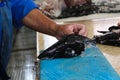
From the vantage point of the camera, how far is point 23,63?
3.02 metres

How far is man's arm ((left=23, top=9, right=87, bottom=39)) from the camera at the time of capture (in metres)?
1.19

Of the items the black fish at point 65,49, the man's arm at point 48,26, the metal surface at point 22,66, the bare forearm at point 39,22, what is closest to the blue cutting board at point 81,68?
the black fish at point 65,49

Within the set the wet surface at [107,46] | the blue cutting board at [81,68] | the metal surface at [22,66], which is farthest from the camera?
the metal surface at [22,66]

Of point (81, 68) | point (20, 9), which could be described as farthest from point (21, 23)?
point (81, 68)

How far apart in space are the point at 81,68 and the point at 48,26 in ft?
1.24

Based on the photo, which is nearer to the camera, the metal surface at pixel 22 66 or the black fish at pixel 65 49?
the black fish at pixel 65 49

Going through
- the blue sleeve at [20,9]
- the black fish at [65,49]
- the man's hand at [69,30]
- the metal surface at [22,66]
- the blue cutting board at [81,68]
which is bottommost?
the metal surface at [22,66]

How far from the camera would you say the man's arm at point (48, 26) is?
1189mm

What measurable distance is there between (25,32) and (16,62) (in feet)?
1.46

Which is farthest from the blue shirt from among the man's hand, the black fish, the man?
the black fish

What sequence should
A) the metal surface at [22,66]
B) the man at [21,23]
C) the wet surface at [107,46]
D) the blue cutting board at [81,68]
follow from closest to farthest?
the blue cutting board at [81,68] → the wet surface at [107,46] → the man at [21,23] → the metal surface at [22,66]

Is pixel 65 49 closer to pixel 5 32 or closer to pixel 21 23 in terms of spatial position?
pixel 5 32

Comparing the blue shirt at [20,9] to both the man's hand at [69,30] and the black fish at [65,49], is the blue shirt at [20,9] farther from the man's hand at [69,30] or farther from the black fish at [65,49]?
the black fish at [65,49]

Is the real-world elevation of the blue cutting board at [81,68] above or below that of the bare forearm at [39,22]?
below
